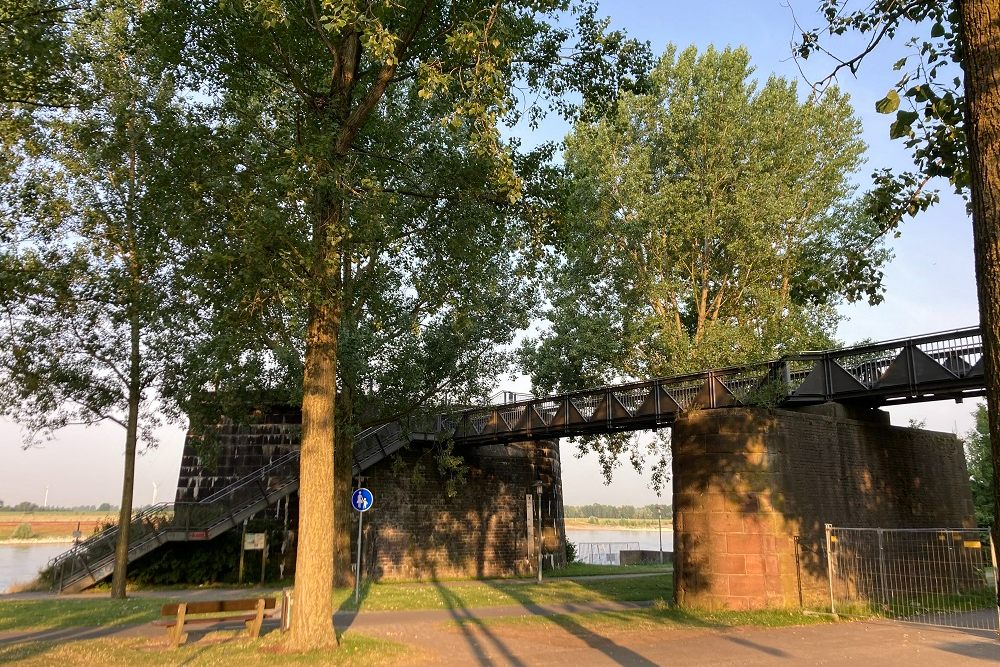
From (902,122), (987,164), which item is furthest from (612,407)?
(987,164)

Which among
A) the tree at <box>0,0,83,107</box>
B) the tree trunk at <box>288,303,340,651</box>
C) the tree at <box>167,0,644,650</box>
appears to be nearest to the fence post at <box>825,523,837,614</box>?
the tree at <box>167,0,644,650</box>

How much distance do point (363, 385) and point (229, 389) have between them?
356cm

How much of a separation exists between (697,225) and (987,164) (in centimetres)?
2174

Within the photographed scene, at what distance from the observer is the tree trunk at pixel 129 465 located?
1884 cm

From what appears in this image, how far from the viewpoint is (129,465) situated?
64.7 ft

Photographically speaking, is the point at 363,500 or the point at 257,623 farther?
the point at 363,500

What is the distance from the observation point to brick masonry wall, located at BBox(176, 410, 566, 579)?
25609 mm

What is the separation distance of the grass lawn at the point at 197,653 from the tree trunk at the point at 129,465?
8.86m

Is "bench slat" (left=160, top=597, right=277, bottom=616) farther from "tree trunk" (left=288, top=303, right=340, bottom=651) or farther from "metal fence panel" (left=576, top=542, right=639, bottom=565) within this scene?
"metal fence panel" (left=576, top=542, right=639, bottom=565)

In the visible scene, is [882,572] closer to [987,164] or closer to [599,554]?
[987,164]

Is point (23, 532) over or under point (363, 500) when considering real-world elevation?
under

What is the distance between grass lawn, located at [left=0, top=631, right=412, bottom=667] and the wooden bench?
0.21 metres

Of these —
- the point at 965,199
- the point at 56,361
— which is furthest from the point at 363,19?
the point at 56,361

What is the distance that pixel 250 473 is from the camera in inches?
1060
